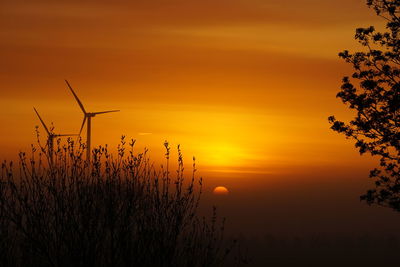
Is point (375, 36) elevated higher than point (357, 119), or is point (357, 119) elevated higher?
point (375, 36)

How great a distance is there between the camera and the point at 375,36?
3797 centimetres

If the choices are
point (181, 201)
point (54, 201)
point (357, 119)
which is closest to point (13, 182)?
point (54, 201)

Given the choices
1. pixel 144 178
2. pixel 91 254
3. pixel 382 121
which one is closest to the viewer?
pixel 91 254

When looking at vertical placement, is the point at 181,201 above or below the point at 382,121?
below

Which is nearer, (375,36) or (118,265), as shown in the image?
(118,265)

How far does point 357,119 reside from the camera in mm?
38156

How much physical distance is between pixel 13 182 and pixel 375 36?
20.5m

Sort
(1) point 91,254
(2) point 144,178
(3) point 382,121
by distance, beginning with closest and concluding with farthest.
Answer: (1) point 91,254 → (2) point 144,178 → (3) point 382,121

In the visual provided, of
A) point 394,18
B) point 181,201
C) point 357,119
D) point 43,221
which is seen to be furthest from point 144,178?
point 394,18

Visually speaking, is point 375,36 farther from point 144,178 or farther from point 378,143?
point 144,178

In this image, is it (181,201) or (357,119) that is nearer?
(181,201)

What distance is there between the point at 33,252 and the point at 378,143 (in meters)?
19.2

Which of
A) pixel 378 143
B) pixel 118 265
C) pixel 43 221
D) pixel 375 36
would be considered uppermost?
pixel 375 36

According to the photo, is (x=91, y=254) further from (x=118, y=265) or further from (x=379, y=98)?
(x=379, y=98)
